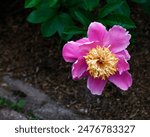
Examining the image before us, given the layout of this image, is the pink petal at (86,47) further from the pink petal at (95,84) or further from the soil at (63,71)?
the soil at (63,71)

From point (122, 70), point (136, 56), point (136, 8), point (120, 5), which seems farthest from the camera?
point (136, 8)

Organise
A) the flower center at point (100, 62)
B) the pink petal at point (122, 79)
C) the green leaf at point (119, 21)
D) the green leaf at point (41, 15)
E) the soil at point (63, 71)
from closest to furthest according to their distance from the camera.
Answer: the flower center at point (100, 62)
the pink petal at point (122, 79)
the green leaf at point (119, 21)
the green leaf at point (41, 15)
the soil at point (63, 71)

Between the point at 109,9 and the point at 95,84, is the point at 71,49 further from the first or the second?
the point at 109,9

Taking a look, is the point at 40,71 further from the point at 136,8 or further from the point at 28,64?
the point at 136,8

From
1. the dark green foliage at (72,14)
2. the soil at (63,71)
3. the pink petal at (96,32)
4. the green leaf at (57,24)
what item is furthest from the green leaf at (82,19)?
the soil at (63,71)

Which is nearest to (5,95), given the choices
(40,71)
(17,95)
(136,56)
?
(17,95)

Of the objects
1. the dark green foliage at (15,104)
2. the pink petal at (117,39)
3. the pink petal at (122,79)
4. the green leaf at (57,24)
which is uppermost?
the pink petal at (117,39)

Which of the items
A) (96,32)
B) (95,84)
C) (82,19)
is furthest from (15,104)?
(96,32)
